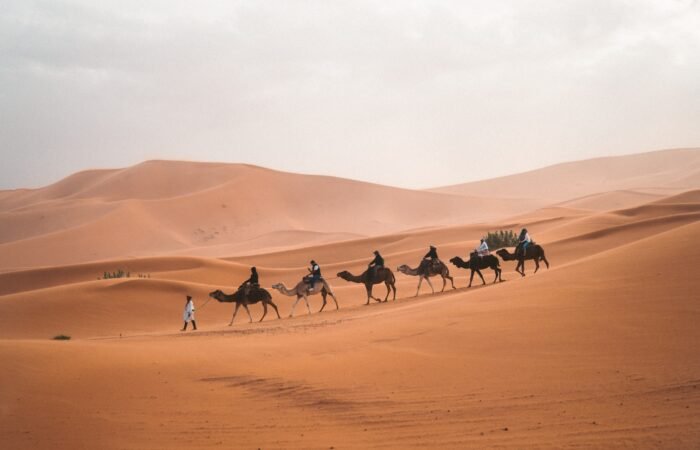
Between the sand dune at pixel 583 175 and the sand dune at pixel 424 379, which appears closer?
the sand dune at pixel 424 379

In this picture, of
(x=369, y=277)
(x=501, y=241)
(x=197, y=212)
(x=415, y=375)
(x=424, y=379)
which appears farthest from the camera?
(x=197, y=212)

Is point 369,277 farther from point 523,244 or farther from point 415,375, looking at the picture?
point 415,375

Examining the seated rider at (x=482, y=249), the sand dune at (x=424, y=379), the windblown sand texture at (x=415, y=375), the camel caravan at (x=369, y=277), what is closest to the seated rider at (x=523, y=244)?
the camel caravan at (x=369, y=277)

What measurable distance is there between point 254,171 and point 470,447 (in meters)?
103

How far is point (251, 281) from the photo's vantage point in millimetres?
22641

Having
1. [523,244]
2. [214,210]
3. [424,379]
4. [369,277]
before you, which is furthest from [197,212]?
[424,379]

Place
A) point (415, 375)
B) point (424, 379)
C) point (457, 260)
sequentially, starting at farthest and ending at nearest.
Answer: point (457, 260)
point (415, 375)
point (424, 379)

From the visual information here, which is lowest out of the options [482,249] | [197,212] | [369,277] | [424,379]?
[424,379]

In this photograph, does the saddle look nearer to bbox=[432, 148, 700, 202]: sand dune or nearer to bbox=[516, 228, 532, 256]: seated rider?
bbox=[516, 228, 532, 256]: seated rider

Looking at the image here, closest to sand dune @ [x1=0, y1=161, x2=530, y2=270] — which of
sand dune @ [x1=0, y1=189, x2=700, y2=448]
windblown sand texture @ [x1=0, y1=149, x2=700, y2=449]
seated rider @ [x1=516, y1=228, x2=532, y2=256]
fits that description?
windblown sand texture @ [x1=0, y1=149, x2=700, y2=449]

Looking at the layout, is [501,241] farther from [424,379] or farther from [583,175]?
[583,175]

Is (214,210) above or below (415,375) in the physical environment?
above

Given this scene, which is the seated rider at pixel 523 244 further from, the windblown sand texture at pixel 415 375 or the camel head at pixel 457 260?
the windblown sand texture at pixel 415 375

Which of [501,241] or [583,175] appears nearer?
[501,241]
